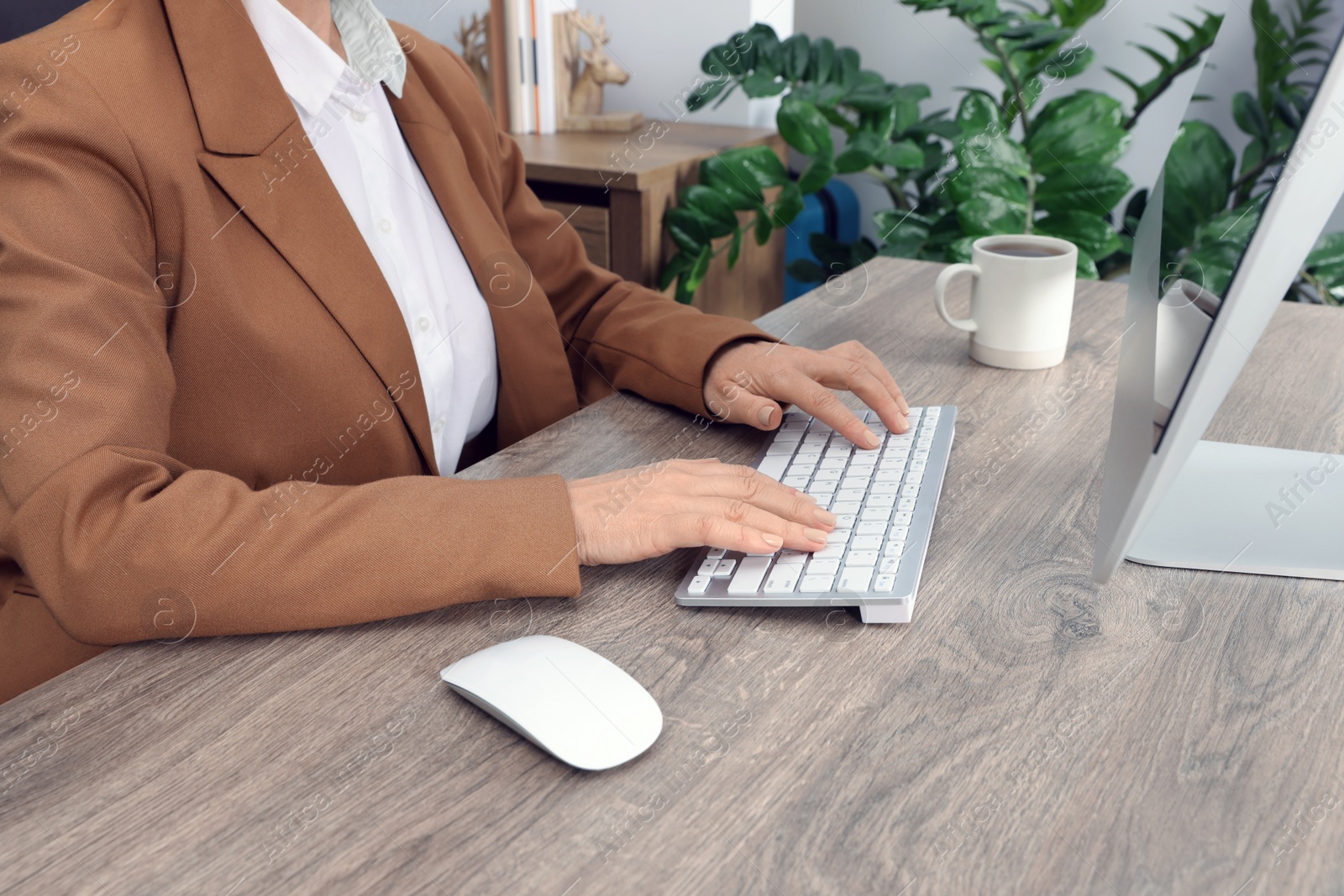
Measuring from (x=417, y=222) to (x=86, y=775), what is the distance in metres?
0.65

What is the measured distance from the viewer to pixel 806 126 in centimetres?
208

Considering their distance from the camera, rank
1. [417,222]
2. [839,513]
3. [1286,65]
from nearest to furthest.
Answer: [839,513] < [417,222] < [1286,65]

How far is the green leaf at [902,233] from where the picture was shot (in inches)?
83.7

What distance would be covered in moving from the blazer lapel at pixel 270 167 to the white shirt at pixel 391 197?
1.7 inches

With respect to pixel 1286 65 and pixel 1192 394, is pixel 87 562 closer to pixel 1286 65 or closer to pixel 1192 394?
pixel 1192 394

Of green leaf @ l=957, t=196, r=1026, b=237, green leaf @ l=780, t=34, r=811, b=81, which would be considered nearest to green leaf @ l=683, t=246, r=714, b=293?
green leaf @ l=780, t=34, r=811, b=81

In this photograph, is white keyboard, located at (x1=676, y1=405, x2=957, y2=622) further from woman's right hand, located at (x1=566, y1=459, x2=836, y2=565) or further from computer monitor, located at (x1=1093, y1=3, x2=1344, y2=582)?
computer monitor, located at (x1=1093, y1=3, x2=1344, y2=582)

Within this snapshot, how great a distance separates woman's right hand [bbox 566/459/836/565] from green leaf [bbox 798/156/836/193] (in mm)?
1487

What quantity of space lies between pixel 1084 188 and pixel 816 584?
1.38 metres

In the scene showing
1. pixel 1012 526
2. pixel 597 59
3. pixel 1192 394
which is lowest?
pixel 597 59

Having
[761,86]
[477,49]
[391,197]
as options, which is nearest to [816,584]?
[391,197]

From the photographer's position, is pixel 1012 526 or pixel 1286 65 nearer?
pixel 1012 526

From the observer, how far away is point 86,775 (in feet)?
1.72

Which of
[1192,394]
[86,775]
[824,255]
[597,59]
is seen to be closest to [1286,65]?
[824,255]
